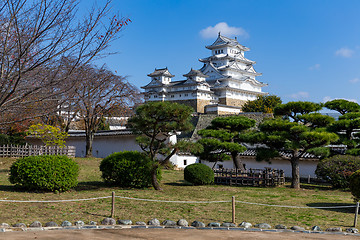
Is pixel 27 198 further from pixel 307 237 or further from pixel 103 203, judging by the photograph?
pixel 307 237

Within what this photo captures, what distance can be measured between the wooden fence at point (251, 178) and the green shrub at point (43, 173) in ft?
32.3

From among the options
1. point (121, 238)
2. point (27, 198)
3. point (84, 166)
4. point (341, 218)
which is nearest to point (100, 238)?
point (121, 238)

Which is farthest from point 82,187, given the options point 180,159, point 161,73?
point 161,73

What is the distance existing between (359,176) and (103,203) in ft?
28.1

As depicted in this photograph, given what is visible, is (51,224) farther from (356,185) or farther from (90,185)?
(356,185)

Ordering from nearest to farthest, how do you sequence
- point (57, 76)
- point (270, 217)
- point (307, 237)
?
point (57, 76)
point (307, 237)
point (270, 217)

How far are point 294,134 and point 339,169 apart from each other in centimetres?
301

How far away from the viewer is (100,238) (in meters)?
8.38

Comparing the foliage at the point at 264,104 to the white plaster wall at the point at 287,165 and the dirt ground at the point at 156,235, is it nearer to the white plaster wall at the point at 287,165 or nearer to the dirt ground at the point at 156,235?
the white plaster wall at the point at 287,165

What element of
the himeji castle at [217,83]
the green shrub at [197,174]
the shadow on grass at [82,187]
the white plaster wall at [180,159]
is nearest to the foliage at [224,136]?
the green shrub at [197,174]

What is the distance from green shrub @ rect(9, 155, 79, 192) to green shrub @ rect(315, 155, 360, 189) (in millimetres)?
13073

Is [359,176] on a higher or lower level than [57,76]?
lower

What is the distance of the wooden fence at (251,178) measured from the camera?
2038 centimetres

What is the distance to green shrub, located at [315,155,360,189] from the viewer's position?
18.6m
